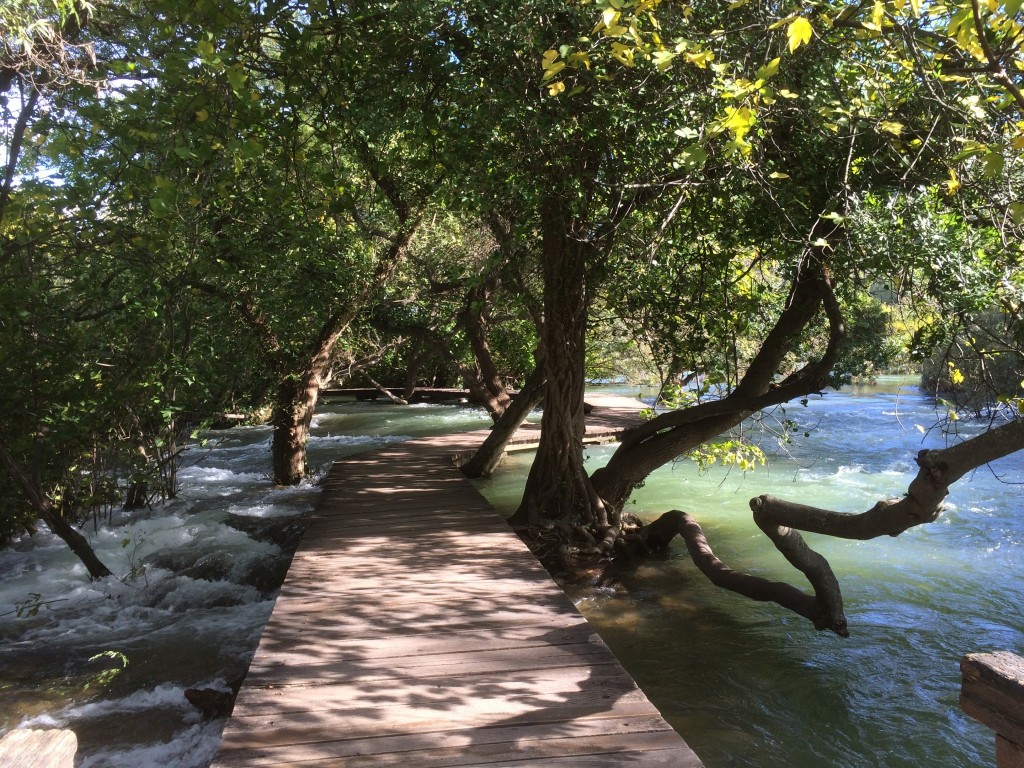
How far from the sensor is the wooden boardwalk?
127 inches

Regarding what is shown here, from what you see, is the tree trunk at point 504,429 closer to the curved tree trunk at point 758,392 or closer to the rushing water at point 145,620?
the curved tree trunk at point 758,392

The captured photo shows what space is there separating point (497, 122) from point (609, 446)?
10.9m

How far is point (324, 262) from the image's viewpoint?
9367 mm

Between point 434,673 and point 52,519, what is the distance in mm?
4147

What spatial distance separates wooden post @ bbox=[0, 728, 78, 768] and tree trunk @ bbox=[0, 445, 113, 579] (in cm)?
461

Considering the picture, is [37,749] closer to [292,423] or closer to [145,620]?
[145,620]

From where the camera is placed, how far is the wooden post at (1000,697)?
2006 mm

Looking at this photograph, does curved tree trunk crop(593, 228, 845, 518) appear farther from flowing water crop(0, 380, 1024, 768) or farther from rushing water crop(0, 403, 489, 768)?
rushing water crop(0, 403, 489, 768)

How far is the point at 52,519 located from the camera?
6.44m

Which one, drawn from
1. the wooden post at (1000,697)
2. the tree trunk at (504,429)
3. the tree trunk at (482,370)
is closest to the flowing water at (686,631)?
the tree trunk at (504,429)

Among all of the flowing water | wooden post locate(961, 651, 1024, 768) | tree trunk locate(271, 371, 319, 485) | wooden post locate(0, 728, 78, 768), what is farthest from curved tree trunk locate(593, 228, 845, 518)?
wooden post locate(0, 728, 78, 768)

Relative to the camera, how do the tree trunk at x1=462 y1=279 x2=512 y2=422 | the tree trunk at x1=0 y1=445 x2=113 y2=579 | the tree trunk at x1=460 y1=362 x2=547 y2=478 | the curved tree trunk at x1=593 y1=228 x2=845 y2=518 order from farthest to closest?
the tree trunk at x1=462 y1=279 x2=512 y2=422 < the tree trunk at x1=460 y1=362 x2=547 y2=478 < the curved tree trunk at x1=593 y1=228 x2=845 y2=518 < the tree trunk at x1=0 y1=445 x2=113 y2=579

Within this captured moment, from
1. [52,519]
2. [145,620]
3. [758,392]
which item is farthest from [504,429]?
[52,519]

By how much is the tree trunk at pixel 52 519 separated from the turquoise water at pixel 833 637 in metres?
4.32
